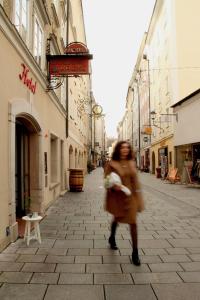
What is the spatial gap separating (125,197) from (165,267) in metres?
1.11

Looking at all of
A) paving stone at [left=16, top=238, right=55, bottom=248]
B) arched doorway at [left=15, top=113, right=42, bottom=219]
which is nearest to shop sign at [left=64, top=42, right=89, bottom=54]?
arched doorway at [left=15, top=113, right=42, bottom=219]

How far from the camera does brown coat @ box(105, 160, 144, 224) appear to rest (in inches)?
216

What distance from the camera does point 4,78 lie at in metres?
6.50

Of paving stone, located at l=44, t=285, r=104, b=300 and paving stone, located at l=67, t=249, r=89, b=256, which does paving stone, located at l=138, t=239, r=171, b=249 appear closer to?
paving stone, located at l=67, t=249, r=89, b=256

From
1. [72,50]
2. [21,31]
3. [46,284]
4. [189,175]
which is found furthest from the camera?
[189,175]

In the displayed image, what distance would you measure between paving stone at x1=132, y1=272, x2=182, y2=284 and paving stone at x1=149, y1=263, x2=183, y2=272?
178mm

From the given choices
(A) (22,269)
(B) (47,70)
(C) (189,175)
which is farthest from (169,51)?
(A) (22,269)

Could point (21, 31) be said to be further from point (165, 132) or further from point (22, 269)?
point (165, 132)

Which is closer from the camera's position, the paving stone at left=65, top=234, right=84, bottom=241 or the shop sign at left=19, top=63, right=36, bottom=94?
the paving stone at left=65, top=234, right=84, bottom=241

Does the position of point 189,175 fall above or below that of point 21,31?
below

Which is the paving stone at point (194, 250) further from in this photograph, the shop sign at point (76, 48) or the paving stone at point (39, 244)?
the shop sign at point (76, 48)

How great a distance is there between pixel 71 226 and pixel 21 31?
442 cm

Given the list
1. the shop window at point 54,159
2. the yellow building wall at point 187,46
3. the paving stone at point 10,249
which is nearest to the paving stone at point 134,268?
the paving stone at point 10,249

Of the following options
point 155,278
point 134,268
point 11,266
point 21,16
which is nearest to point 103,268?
point 134,268
